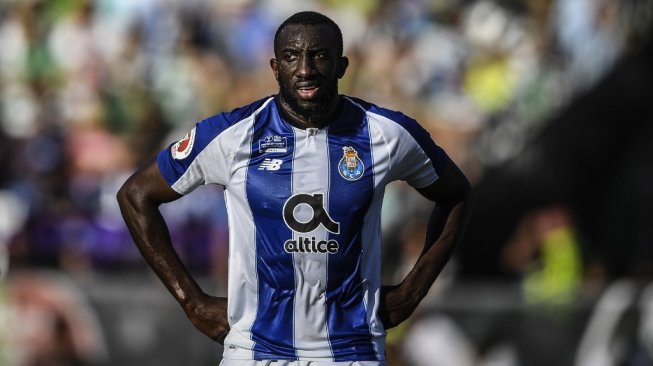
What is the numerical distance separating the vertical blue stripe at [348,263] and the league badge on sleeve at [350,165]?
0.01m

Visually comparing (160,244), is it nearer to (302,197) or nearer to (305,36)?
(302,197)

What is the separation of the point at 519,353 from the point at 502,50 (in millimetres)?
4150

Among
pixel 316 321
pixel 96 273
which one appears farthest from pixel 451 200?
pixel 96 273

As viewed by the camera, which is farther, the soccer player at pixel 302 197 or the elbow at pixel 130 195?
the elbow at pixel 130 195

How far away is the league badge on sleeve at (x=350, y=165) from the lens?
563cm

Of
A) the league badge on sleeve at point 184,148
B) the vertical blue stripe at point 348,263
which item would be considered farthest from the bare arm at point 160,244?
the vertical blue stripe at point 348,263

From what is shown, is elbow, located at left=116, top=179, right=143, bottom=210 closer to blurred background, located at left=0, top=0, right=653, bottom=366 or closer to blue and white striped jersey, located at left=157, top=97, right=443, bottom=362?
blue and white striped jersey, located at left=157, top=97, right=443, bottom=362

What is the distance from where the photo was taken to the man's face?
549cm

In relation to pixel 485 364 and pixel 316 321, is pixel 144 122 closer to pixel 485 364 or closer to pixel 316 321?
pixel 485 364

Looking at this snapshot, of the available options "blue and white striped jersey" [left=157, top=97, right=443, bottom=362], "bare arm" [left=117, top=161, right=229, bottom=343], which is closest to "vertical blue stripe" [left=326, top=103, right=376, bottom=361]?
"blue and white striped jersey" [left=157, top=97, right=443, bottom=362]

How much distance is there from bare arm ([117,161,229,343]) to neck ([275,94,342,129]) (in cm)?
61

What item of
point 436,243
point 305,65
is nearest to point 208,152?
point 305,65

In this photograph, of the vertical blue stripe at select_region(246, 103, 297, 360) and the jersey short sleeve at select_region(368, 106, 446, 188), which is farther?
the jersey short sleeve at select_region(368, 106, 446, 188)

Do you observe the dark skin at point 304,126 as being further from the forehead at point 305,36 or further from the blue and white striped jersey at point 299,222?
the blue and white striped jersey at point 299,222
